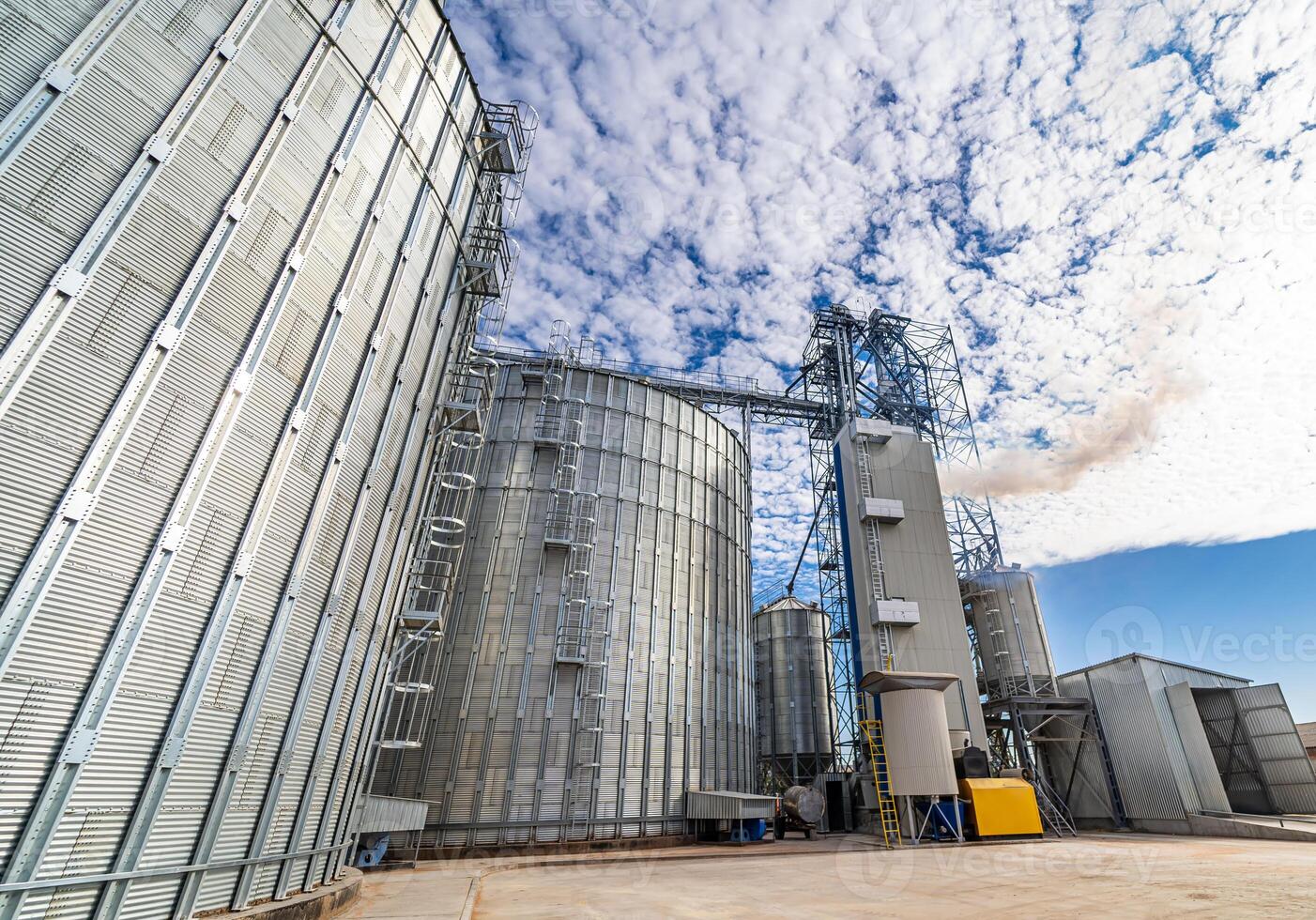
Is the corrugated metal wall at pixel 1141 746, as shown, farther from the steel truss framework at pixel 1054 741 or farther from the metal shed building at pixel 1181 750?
the steel truss framework at pixel 1054 741

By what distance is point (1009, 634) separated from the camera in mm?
32219

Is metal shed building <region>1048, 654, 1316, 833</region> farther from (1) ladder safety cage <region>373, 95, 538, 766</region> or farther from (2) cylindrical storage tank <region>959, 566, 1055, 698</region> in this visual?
(1) ladder safety cage <region>373, 95, 538, 766</region>

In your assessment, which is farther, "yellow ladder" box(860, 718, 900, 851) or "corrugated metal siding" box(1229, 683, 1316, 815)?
"corrugated metal siding" box(1229, 683, 1316, 815)

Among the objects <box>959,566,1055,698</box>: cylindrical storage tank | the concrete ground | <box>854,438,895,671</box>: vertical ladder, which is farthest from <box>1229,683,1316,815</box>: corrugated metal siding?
<box>854,438,895,671</box>: vertical ladder

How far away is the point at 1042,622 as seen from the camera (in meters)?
32.3

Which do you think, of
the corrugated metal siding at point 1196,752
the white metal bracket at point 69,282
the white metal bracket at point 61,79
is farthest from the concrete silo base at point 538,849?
the corrugated metal siding at point 1196,752

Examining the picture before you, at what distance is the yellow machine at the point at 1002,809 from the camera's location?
22.1m

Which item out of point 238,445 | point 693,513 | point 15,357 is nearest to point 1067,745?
point 693,513

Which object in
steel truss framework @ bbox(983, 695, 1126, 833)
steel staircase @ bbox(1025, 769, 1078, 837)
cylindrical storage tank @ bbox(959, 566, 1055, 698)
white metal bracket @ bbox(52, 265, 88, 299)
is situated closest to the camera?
white metal bracket @ bbox(52, 265, 88, 299)

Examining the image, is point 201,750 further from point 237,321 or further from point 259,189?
point 259,189

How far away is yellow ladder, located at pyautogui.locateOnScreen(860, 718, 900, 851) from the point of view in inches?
876

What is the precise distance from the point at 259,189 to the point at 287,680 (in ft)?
26.9

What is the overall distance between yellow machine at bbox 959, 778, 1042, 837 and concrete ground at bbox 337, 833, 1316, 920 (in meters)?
1.24

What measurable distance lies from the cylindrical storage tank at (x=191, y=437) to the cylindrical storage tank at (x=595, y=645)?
9.65 meters
